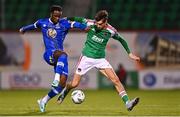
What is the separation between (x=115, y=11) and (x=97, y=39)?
14783 millimetres

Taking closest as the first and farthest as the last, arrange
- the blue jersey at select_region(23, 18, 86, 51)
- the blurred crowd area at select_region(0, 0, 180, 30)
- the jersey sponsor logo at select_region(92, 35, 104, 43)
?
the jersey sponsor logo at select_region(92, 35, 104, 43) < the blue jersey at select_region(23, 18, 86, 51) < the blurred crowd area at select_region(0, 0, 180, 30)

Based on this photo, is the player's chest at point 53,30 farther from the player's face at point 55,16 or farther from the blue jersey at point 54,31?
the player's face at point 55,16

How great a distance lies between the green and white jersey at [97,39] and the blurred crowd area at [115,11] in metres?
13.6

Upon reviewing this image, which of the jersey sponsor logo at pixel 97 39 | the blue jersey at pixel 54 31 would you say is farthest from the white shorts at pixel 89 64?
the blue jersey at pixel 54 31

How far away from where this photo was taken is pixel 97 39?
1433 centimetres

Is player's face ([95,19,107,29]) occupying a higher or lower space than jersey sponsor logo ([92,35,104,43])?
higher

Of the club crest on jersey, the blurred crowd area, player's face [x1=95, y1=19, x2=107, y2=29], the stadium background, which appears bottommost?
the stadium background

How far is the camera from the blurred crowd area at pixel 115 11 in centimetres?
2834

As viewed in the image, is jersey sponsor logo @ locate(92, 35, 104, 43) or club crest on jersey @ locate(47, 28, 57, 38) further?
club crest on jersey @ locate(47, 28, 57, 38)

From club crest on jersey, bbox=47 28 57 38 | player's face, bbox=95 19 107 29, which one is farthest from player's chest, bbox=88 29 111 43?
club crest on jersey, bbox=47 28 57 38

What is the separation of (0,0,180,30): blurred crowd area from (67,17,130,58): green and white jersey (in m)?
13.6

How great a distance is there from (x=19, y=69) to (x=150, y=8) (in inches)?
258

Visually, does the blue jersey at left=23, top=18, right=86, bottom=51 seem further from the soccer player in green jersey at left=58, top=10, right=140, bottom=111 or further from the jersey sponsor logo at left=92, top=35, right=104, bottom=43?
the jersey sponsor logo at left=92, top=35, right=104, bottom=43

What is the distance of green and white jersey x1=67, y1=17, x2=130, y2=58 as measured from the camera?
14250 mm
